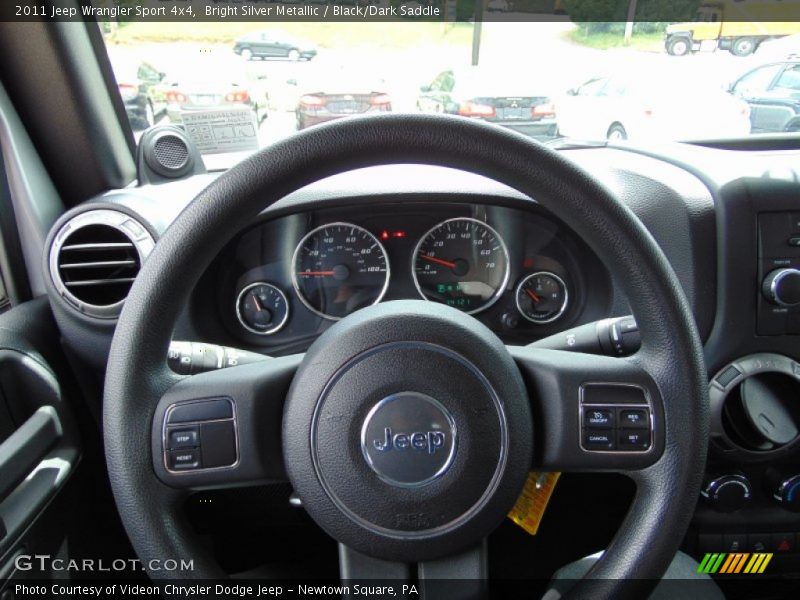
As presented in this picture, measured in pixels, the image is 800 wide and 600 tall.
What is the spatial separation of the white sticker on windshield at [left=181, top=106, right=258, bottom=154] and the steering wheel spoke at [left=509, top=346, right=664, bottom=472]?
114 cm

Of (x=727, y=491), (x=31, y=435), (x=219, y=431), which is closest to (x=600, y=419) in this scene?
(x=219, y=431)

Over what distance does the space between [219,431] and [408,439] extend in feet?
0.91

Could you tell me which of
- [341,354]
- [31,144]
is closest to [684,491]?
[341,354]

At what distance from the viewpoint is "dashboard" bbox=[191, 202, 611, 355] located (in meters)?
1.72

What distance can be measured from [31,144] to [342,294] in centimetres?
86

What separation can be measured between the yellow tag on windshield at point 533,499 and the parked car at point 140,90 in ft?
4.45

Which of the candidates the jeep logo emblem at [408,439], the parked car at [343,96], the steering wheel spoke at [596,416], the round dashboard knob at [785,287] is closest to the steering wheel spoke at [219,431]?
the jeep logo emblem at [408,439]

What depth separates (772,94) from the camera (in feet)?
6.32

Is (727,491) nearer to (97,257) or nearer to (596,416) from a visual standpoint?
(596,416)

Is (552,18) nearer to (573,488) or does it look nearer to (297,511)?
(573,488)

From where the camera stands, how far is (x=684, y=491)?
0.98 meters

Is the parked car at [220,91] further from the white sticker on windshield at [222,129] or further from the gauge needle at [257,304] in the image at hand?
the gauge needle at [257,304]

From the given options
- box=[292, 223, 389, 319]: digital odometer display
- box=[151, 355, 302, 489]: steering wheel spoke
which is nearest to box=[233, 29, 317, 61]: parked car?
box=[292, 223, 389, 319]: digital odometer display

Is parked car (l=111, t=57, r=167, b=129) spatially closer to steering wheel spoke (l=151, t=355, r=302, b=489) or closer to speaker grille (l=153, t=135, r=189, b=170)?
speaker grille (l=153, t=135, r=189, b=170)
